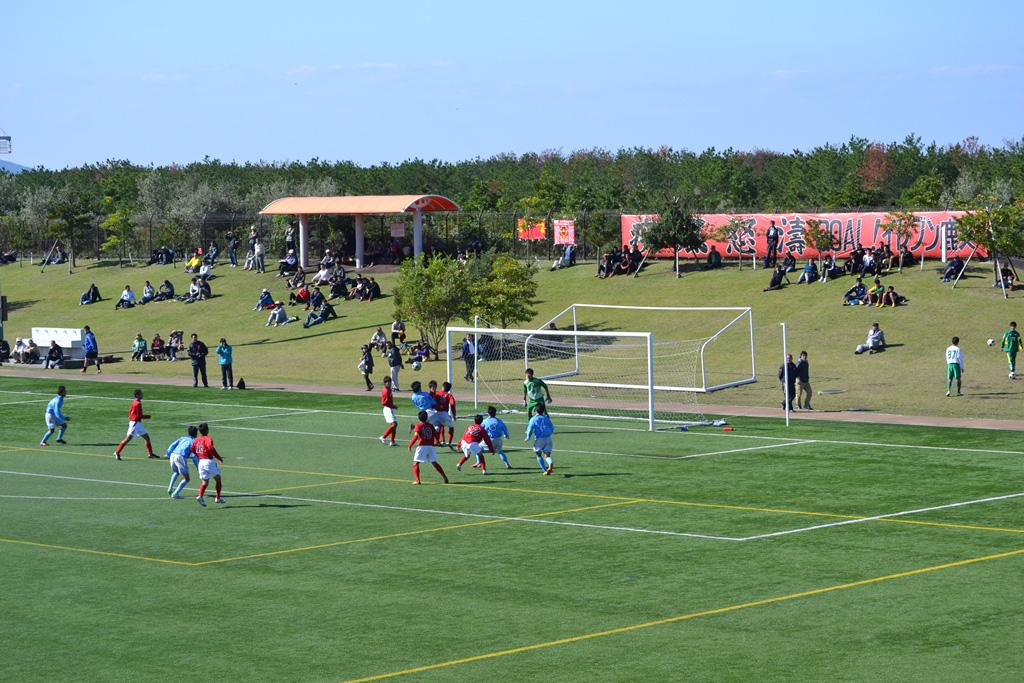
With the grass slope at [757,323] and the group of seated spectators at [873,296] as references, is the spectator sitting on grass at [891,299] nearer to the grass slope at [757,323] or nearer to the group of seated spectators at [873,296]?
the group of seated spectators at [873,296]

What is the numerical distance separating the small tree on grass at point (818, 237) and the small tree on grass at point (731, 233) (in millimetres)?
3928

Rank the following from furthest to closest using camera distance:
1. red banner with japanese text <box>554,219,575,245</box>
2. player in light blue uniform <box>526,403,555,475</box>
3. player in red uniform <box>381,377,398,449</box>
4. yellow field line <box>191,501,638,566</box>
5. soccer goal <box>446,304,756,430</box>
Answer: red banner with japanese text <box>554,219,575,245</box> → soccer goal <box>446,304,756,430</box> → player in red uniform <box>381,377,398,449</box> → player in light blue uniform <box>526,403,555,475</box> → yellow field line <box>191,501,638,566</box>

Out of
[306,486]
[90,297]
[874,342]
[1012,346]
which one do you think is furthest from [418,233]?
[306,486]

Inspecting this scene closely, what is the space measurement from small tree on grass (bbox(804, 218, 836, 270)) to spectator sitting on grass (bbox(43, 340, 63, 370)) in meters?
31.1

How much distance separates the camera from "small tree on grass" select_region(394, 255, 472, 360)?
50.3 metres

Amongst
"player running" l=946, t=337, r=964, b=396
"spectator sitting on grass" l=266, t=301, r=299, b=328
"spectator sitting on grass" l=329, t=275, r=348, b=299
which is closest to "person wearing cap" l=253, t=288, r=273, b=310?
"spectator sitting on grass" l=266, t=301, r=299, b=328

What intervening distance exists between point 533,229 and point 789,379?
34.7m

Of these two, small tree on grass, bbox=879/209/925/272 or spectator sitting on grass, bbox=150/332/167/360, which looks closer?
small tree on grass, bbox=879/209/925/272

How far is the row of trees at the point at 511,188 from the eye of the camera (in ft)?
266

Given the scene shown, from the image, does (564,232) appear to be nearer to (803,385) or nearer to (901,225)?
(901,225)

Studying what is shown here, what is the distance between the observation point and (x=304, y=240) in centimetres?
7044

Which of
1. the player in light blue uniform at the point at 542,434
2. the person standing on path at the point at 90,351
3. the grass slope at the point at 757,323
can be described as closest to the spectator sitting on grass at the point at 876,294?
the grass slope at the point at 757,323

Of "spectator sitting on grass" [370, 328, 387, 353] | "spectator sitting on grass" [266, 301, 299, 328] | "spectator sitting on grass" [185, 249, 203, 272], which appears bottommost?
"spectator sitting on grass" [370, 328, 387, 353]

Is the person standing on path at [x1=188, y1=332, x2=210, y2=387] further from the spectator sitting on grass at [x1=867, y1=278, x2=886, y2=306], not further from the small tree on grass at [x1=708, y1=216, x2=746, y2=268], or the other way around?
the small tree on grass at [x1=708, y1=216, x2=746, y2=268]
